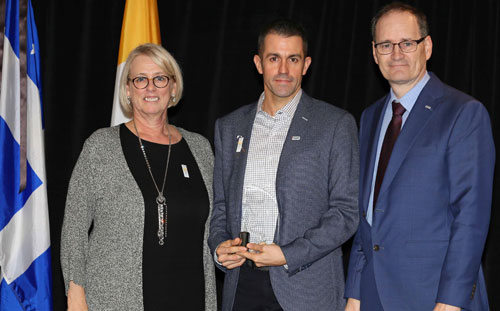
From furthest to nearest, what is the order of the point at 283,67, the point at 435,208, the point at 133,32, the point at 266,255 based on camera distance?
the point at 133,32 < the point at 283,67 < the point at 266,255 < the point at 435,208

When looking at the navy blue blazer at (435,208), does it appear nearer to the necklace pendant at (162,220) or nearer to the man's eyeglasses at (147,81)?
the necklace pendant at (162,220)

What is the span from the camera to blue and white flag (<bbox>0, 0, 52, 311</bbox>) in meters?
3.55

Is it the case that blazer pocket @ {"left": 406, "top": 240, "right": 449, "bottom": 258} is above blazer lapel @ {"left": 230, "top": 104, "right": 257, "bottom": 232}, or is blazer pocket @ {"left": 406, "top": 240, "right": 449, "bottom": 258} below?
below

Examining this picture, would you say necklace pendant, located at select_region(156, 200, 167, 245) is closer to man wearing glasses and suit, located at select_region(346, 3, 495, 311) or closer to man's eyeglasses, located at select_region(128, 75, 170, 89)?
man's eyeglasses, located at select_region(128, 75, 170, 89)

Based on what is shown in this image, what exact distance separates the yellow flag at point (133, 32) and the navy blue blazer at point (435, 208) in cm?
233

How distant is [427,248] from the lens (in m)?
2.31

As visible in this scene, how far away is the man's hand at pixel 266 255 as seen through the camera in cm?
245

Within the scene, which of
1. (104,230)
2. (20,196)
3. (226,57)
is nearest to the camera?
(104,230)

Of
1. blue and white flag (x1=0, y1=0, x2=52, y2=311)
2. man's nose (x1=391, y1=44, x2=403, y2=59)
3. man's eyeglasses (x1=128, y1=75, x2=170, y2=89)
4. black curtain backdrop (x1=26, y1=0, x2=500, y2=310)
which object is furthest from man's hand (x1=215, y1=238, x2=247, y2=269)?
black curtain backdrop (x1=26, y1=0, x2=500, y2=310)

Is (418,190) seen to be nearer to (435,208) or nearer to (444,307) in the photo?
(435,208)

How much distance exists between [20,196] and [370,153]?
7.72 ft

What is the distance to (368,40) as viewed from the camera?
4574 millimetres

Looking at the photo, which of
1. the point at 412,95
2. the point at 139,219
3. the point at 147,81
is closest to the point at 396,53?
the point at 412,95

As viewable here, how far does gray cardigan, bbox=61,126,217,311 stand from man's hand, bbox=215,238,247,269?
0.45 m
